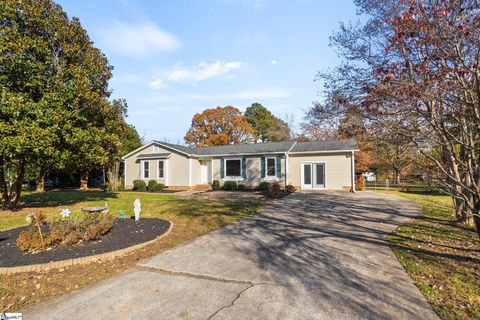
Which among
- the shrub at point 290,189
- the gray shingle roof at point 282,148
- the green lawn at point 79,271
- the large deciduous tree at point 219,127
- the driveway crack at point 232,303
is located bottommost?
the green lawn at point 79,271

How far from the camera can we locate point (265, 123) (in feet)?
141

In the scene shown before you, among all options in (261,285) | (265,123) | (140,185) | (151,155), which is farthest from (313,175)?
(265,123)

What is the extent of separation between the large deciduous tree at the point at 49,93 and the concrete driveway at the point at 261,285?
7.08 m

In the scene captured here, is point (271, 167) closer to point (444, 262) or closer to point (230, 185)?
point (230, 185)

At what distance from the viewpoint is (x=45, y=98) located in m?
9.60

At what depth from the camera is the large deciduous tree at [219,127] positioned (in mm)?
37906

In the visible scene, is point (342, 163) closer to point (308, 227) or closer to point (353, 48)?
point (308, 227)

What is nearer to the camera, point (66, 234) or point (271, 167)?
point (66, 234)

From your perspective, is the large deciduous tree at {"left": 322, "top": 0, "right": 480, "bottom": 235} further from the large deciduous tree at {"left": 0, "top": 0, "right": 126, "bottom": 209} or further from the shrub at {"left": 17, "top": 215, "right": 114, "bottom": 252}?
the large deciduous tree at {"left": 0, "top": 0, "right": 126, "bottom": 209}

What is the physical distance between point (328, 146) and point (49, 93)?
16.6m

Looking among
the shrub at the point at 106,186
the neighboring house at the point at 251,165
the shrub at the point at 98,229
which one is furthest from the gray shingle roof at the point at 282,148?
the shrub at the point at 98,229

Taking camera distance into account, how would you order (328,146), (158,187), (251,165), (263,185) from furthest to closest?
(158,187) → (251,165) → (263,185) → (328,146)

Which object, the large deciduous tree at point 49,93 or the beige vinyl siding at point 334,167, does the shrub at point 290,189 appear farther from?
the large deciduous tree at point 49,93

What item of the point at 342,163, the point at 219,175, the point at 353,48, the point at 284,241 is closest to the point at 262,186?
the point at 219,175
